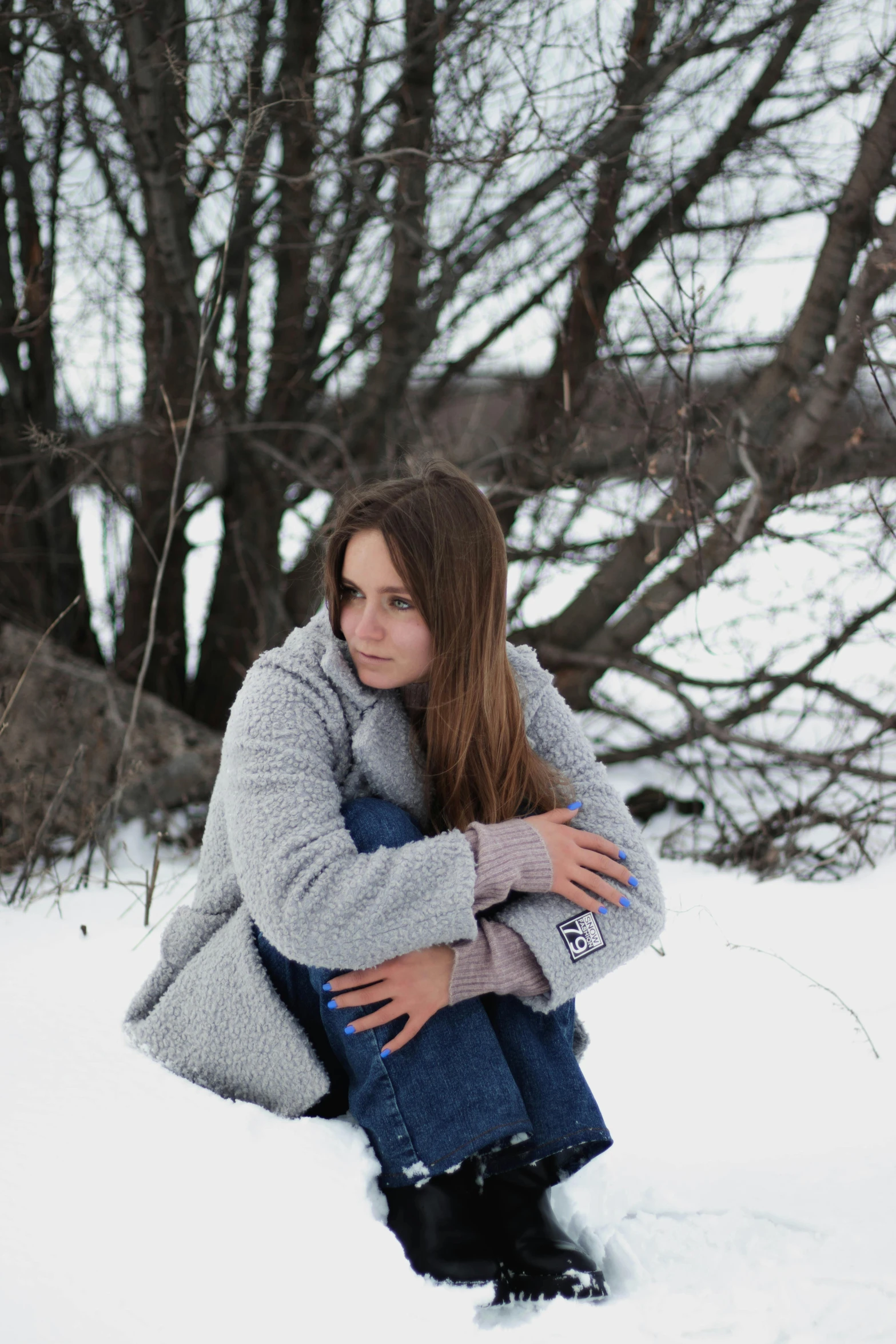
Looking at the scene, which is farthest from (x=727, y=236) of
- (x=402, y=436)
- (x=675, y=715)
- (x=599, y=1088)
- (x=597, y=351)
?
(x=599, y=1088)

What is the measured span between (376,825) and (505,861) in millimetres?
189

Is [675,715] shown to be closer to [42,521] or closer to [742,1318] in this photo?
[42,521]

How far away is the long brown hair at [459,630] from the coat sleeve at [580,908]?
2.6 inches

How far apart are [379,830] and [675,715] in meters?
3.41

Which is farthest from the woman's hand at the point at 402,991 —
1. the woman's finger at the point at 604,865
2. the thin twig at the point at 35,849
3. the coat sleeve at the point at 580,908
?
the thin twig at the point at 35,849

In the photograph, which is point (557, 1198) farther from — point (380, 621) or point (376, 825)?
point (380, 621)

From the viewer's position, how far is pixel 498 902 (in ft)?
5.04

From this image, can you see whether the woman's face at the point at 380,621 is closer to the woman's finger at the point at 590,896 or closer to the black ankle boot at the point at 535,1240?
the woman's finger at the point at 590,896

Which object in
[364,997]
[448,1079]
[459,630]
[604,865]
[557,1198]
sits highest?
[459,630]

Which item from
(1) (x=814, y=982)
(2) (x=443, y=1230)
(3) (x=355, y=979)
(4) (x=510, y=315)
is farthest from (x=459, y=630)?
(4) (x=510, y=315)

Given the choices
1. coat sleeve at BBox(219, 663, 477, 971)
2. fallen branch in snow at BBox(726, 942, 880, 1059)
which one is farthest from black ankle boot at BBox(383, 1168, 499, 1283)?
fallen branch in snow at BBox(726, 942, 880, 1059)

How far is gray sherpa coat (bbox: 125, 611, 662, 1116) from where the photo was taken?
1407 mm

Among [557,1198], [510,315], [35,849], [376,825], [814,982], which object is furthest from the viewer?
[510,315]

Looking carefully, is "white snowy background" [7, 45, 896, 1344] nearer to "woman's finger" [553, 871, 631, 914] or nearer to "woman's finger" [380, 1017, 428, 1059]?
"woman's finger" [380, 1017, 428, 1059]
